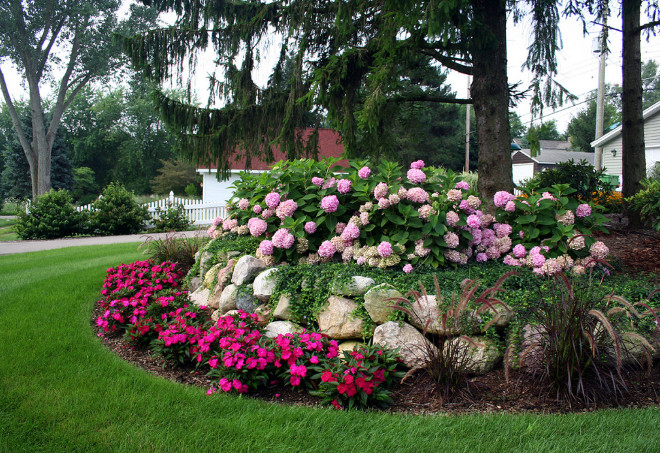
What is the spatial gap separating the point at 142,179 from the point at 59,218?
25.5 metres

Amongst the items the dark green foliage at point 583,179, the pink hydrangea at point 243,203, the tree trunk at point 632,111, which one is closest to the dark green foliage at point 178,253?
the pink hydrangea at point 243,203

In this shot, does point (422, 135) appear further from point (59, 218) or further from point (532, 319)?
point (59, 218)

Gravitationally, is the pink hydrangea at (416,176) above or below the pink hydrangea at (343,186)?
above

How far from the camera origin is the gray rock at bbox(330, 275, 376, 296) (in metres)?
3.53

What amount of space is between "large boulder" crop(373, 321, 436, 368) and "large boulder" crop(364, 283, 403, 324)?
4.7 inches

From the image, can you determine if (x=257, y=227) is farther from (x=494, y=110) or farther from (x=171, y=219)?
(x=171, y=219)

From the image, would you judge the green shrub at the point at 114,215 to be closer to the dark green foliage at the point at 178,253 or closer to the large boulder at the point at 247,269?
the dark green foliage at the point at 178,253

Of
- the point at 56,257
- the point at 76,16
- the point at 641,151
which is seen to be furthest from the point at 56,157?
the point at 641,151

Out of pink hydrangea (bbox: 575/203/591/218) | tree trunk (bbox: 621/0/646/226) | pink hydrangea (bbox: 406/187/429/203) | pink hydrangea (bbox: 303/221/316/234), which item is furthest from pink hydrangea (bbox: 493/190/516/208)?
tree trunk (bbox: 621/0/646/226)

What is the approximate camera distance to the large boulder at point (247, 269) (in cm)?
415

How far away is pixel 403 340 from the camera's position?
127 inches

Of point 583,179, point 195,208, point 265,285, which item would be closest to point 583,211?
point 265,285

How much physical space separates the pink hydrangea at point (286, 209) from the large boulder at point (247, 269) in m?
0.48

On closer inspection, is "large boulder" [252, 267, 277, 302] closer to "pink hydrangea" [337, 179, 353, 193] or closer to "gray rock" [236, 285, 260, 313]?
"gray rock" [236, 285, 260, 313]
